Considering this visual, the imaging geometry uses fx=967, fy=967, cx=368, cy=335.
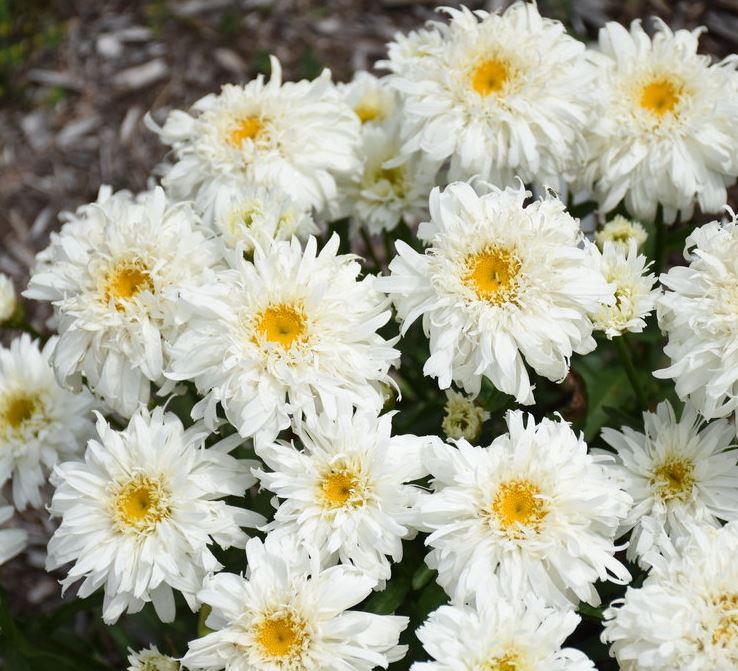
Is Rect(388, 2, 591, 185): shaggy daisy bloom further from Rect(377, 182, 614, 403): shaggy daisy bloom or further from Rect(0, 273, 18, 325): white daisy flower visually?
Rect(0, 273, 18, 325): white daisy flower

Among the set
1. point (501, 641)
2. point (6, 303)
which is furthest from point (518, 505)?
point (6, 303)

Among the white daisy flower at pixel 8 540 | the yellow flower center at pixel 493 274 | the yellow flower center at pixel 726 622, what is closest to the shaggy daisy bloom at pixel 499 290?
the yellow flower center at pixel 493 274

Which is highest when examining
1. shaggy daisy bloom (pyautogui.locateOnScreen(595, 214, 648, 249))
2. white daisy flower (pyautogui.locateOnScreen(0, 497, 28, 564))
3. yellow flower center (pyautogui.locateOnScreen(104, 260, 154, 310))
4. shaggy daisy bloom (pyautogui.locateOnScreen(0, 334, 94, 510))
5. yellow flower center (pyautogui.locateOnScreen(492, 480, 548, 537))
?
yellow flower center (pyautogui.locateOnScreen(104, 260, 154, 310))

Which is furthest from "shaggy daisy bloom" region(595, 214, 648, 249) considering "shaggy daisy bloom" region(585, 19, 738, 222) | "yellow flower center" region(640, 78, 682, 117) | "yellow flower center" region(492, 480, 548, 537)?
"yellow flower center" region(492, 480, 548, 537)

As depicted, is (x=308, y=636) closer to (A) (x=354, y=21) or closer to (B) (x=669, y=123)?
(B) (x=669, y=123)

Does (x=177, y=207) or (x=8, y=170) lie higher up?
(x=177, y=207)

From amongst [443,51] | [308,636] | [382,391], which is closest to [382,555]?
[308,636]

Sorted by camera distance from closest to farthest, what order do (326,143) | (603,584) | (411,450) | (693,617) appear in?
1. (693,617)
2. (411,450)
3. (603,584)
4. (326,143)
